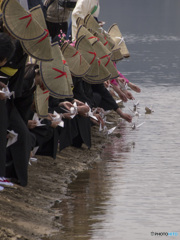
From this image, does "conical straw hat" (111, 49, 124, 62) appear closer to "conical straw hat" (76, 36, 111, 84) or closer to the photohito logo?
"conical straw hat" (76, 36, 111, 84)

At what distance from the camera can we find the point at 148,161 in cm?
827

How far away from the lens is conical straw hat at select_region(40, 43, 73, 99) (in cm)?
702

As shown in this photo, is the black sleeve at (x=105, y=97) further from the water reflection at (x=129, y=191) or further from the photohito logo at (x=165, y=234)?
the photohito logo at (x=165, y=234)

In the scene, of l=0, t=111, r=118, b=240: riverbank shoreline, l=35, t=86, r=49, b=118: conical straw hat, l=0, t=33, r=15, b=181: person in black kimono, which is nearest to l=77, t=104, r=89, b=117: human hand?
l=0, t=111, r=118, b=240: riverbank shoreline

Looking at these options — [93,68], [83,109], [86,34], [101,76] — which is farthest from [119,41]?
[83,109]

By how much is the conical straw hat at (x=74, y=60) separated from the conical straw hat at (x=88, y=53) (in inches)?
14.4

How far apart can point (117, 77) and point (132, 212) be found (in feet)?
11.0

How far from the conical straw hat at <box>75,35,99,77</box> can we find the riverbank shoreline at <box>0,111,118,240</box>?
28.0 inches

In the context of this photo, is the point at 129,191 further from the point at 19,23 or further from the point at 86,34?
the point at 86,34

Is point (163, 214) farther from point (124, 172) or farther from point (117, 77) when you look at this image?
point (117, 77)

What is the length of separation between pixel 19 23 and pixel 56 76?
0.80m

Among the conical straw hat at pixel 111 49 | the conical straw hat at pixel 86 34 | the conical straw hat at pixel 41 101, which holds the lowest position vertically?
the conical straw hat at pixel 111 49

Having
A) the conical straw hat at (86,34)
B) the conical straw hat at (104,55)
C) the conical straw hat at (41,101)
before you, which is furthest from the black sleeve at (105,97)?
the conical straw hat at (41,101)

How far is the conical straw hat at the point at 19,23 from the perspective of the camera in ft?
21.0
